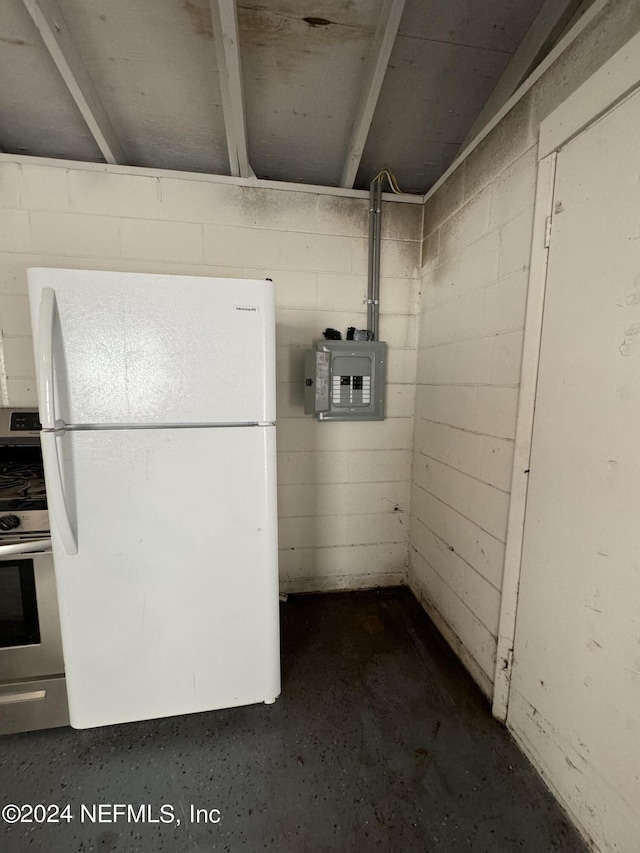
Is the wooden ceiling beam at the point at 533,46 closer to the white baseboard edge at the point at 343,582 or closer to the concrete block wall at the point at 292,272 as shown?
the concrete block wall at the point at 292,272

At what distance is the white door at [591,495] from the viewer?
0.90 metres

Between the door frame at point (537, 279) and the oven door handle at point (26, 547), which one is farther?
the oven door handle at point (26, 547)

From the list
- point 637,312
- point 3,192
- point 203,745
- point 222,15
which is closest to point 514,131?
point 637,312

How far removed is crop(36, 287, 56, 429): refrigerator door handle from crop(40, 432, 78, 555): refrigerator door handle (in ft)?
0.17

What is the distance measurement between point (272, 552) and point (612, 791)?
1154mm

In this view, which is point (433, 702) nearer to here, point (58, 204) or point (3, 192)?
point (58, 204)

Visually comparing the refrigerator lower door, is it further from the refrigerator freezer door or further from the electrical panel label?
the electrical panel label

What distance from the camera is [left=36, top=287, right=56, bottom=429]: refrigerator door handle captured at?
105cm

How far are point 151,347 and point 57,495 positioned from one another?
1.81 ft

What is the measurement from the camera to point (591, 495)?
101 centimetres

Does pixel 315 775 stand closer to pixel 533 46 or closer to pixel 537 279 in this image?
pixel 537 279

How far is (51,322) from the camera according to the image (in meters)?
1.06

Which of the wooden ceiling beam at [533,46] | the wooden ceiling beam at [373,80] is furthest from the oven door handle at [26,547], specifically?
the wooden ceiling beam at [533,46]

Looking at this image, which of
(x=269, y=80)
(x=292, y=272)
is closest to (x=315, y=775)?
(x=292, y=272)
